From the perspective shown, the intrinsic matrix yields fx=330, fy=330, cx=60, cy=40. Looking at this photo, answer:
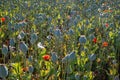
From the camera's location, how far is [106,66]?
12.9 feet

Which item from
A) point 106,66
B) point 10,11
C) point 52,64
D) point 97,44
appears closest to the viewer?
point 52,64

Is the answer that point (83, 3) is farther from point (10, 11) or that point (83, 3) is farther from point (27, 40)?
point (27, 40)

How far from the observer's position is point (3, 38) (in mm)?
4855

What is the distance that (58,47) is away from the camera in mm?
4141

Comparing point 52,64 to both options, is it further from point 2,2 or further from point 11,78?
point 2,2

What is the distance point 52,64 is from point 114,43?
1324 millimetres

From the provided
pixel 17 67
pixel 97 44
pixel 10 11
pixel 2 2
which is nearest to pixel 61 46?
pixel 97 44

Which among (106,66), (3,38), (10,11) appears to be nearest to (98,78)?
(106,66)

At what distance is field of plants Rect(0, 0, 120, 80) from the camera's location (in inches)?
126

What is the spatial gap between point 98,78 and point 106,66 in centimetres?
32

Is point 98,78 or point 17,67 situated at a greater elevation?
point 17,67

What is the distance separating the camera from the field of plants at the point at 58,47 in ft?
10.5

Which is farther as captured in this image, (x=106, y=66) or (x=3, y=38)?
(x=3, y=38)

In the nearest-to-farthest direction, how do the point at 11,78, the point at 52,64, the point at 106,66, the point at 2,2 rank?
the point at 11,78 < the point at 52,64 < the point at 106,66 < the point at 2,2
